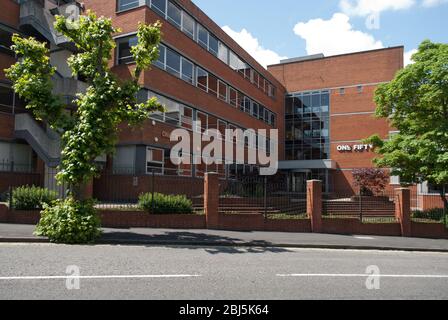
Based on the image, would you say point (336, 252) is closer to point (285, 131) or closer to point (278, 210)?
point (278, 210)

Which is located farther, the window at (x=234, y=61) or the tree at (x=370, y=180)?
the window at (x=234, y=61)

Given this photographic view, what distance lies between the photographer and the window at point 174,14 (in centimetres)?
2398

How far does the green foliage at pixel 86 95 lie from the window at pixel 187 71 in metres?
13.1

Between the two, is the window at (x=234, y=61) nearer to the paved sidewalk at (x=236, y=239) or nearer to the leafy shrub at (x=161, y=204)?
the leafy shrub at (x=161, y=204)

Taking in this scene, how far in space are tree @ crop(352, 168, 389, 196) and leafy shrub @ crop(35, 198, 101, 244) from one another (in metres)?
21.7

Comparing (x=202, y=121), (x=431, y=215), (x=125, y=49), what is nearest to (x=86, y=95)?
(x=125, y=49)

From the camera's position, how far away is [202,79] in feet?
89.9

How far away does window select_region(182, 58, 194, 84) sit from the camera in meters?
25.0

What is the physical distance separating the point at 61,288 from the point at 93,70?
7.73 metres

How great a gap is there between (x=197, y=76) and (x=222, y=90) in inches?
166

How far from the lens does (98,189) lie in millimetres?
19656

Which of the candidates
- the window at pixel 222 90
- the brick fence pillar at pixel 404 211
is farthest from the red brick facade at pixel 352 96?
the brick fence pillar at pixel 404 211
